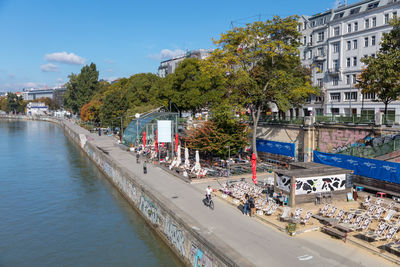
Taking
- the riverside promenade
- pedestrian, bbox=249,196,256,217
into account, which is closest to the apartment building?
pedestrian, bbox=249,196,256,217

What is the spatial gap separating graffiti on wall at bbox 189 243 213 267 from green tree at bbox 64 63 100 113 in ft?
394

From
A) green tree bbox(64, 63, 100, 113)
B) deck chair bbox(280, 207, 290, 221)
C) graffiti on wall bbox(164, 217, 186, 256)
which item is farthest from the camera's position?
green tree bbox(64, 63, 100, 113)

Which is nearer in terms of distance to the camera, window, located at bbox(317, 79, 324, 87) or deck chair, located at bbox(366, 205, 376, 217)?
deck chair, located at bbox(366, 205, 376, 217)

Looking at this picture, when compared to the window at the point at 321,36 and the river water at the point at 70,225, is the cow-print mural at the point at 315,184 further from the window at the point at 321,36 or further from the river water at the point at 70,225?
the window at the point at 321,36

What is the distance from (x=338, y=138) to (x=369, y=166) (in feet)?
26.0

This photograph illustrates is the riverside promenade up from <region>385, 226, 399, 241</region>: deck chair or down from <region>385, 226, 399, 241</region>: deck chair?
down

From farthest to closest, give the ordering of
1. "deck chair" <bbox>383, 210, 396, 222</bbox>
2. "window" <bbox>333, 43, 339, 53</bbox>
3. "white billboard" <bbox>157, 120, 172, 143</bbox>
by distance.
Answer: "window" <bbox>333, 43, 339, 53</bbox>
"white billboard" <bbox>157, 120, 172, 143</bbox>
"deck chair" <bbox>383, 210, 396, 222</bbox>

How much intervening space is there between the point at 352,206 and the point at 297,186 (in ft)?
13.1

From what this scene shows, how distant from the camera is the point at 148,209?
24.6m

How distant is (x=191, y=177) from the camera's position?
29.7 metres

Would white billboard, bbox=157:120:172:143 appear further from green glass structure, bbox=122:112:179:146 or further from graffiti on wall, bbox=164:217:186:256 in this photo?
graffiti on wall, bbox=164:217:186:256

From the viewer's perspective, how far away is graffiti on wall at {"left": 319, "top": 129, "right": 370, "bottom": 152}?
3065cm

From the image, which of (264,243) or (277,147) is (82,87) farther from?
(264,243)

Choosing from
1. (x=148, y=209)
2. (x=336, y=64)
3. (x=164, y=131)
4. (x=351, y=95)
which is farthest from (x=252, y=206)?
(x=336, y=64)
